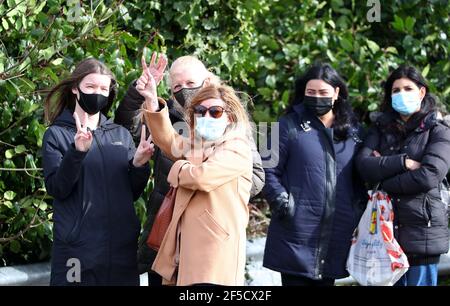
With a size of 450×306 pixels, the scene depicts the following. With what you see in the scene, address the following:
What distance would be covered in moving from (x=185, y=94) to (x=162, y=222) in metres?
0.79

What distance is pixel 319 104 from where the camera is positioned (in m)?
5.97

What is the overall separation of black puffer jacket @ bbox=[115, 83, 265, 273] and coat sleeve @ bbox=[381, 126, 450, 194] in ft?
3.26

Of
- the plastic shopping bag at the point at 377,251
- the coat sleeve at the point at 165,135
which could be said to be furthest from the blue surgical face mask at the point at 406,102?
the coat sleeve at the point at 165,135

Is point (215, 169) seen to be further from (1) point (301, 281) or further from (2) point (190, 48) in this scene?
(2) point (190, 48)

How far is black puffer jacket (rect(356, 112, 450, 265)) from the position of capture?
5793 millimetres

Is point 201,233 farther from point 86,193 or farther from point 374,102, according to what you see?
point 374,102

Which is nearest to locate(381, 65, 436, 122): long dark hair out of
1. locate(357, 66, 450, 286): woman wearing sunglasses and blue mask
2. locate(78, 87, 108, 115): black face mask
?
locate(357, 66, 450, 286): woman wearing sunglasses and blue mask

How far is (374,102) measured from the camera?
7.76 metres

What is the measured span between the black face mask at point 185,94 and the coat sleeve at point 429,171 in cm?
139

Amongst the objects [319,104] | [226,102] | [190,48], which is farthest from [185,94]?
[190,48]

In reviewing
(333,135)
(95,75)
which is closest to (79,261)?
(95,75)

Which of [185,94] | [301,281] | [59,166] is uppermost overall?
[185,94]

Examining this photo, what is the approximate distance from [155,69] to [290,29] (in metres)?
3.21

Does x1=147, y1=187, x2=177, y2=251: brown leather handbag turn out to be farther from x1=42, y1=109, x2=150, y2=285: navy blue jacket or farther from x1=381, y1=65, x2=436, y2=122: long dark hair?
x1=381, y1=65, x2=436, y2=122: long dark hair
